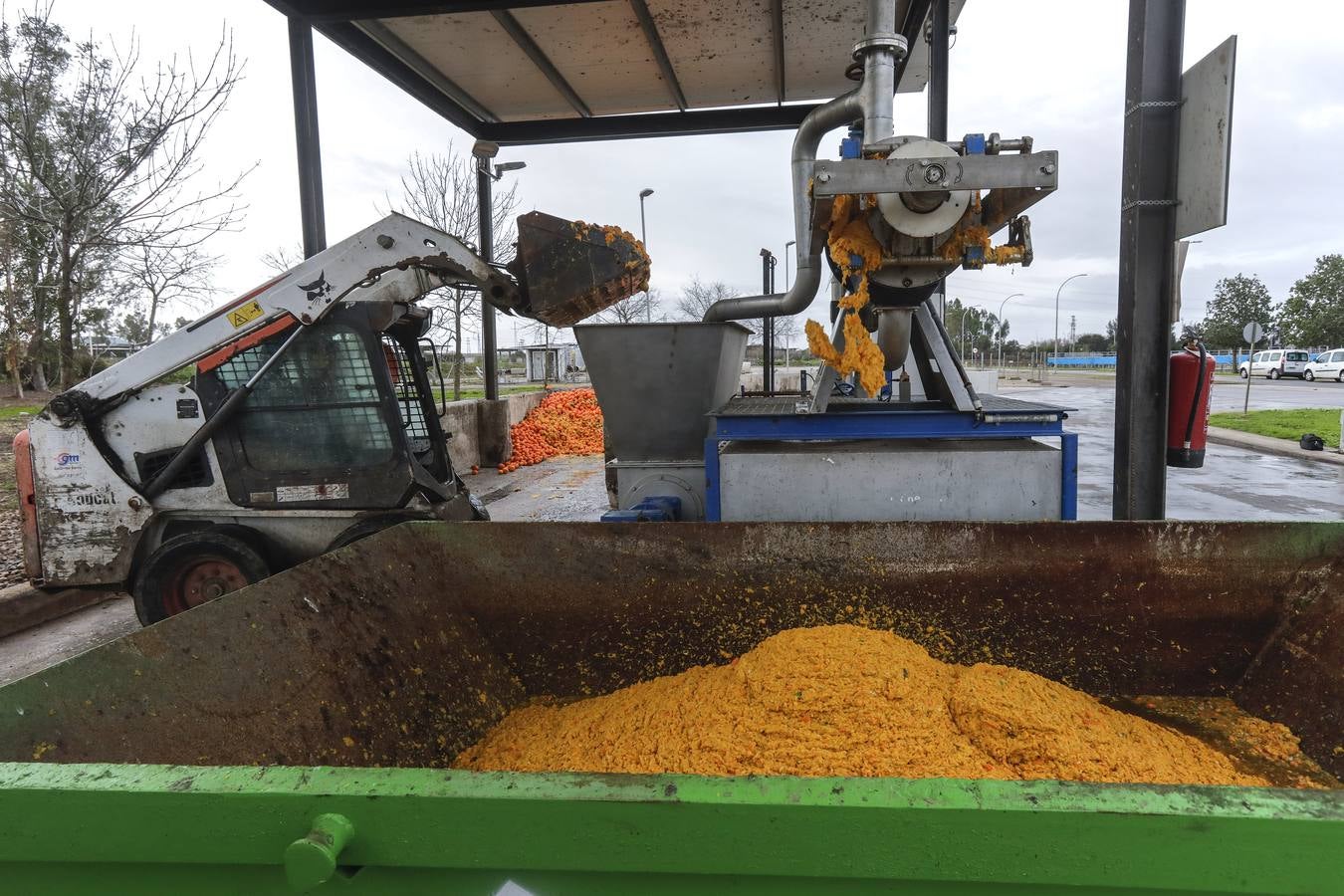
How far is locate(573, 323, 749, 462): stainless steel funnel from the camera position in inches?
181

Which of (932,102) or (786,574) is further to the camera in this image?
(932,102)

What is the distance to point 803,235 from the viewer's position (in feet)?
15.1

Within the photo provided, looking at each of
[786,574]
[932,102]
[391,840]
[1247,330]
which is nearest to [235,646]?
[391,840]

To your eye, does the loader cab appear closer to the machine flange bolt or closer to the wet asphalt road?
the machine flange bolt

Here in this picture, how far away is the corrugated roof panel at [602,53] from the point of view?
275 inches

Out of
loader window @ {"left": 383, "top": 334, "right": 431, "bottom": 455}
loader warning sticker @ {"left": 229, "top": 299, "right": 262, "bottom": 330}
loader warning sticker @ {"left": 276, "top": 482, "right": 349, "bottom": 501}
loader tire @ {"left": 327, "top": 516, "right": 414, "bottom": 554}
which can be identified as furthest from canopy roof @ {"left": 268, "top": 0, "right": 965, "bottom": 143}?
loader tire @ {"left": 327, "top": 516, "right": 414, "bottom": 554}

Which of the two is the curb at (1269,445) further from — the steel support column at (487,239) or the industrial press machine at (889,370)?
the steel support column at (487,239)

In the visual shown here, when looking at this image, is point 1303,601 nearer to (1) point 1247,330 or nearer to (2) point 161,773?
(2) point 161,773

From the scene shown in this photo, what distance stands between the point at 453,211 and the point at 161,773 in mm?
18165

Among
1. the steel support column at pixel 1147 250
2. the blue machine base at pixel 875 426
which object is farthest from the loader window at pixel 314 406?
the steel support column at pixel 1147 250

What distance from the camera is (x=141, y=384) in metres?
4.50

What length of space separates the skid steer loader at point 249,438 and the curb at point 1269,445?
514 inches

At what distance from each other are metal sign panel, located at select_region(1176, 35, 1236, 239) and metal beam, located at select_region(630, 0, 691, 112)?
4.87 m

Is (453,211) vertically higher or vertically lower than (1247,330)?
higher
